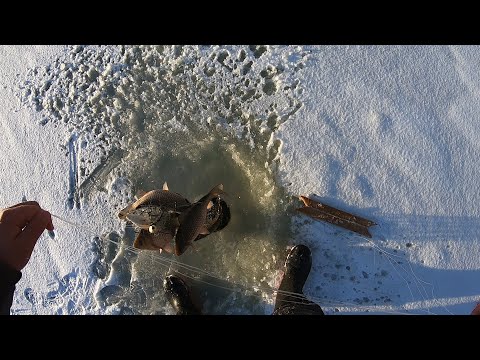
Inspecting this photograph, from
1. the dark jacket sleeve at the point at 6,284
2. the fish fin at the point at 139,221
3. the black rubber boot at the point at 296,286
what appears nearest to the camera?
the fish fin at the point at 139,221

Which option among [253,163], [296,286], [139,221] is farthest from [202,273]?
[253,163]

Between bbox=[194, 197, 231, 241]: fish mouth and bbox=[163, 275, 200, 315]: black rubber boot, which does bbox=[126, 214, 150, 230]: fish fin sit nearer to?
bbox=[194, 197, 231, 241]: fish mouth

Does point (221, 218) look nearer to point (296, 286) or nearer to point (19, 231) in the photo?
point (296, 286)

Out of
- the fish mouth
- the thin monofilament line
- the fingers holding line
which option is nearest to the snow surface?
the thin monofilament line

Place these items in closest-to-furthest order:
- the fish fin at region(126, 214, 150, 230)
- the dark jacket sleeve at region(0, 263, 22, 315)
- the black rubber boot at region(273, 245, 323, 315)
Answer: the fish fin at region(126, 214, 150, 230)
the dark jacket sleeve at region(0, 263, 22, 315)
the black rubber boot at region(273, 245, 323, 315)

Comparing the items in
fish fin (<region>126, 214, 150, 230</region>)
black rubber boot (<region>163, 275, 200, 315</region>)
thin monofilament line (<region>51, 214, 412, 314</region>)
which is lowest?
black rubber boot (<region>163, 275, 200, 315</region>)

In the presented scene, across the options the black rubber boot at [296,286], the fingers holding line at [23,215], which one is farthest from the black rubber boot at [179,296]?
the fingers holding line at [23,215]

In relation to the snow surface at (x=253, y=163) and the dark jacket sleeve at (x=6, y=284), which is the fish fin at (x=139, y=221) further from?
the dark jacket sleeve at (x=6, y=284)
